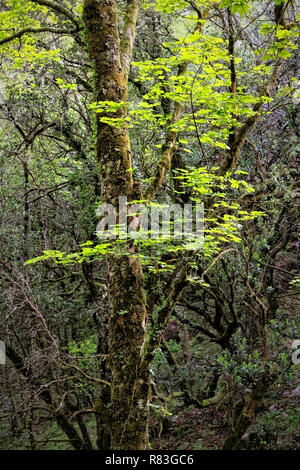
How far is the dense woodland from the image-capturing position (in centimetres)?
372

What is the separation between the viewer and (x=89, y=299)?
7.57m

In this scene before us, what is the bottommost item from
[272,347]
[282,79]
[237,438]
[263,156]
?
[237,438]

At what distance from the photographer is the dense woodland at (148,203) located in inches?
147

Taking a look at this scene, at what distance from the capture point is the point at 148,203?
13.1 feet

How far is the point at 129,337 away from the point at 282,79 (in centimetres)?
600

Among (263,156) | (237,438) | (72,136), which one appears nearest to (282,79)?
(263,156)

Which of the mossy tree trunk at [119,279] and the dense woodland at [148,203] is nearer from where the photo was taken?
the mossy tree trunk at [119,279]

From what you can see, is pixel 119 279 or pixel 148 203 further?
pixel 148 203

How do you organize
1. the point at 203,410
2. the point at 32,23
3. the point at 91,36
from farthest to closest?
the point at 203,410, the point at 32,23, the point at 91,36

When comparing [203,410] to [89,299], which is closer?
[89,299]

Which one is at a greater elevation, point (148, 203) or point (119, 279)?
point (148, 203)

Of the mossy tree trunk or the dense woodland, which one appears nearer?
the mossy tree trunk

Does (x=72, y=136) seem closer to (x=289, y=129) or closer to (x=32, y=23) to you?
(x=32, y=23)
